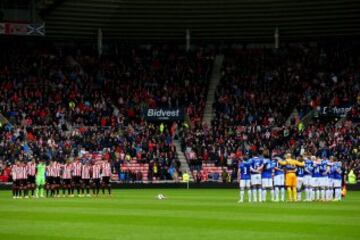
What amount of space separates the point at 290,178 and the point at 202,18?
32.8m

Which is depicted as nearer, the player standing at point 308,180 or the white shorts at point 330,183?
the player standing at point 308,180

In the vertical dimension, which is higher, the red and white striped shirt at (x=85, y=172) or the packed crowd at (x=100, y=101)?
the packed crowd at (x=100, y=101)

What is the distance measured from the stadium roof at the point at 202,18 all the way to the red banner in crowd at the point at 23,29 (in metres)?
A: 1.85

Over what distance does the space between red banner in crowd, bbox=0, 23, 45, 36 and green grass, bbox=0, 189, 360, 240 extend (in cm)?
2789

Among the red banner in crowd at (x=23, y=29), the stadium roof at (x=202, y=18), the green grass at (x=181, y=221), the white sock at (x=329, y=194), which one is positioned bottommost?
the green grass at (x=181, y=221)

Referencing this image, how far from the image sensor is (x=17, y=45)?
69.5 meters

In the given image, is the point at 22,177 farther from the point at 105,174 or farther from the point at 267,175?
the point at 267,175

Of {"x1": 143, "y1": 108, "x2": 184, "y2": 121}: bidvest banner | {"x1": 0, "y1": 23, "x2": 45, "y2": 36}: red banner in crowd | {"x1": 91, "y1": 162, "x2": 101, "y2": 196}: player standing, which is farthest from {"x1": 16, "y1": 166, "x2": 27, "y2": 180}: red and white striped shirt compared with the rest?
{"x1": 143, "y1": 108, "x2": 184, "y2": 121}: bidvest banner

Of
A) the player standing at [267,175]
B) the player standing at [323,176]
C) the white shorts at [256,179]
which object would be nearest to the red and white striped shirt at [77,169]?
the white shorts at [256,179]

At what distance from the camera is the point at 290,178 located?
121ft

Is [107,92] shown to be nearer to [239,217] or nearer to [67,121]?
[67,121]

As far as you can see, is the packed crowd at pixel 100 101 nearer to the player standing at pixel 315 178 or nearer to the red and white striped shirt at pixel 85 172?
the red and white striped shirt at pixel 85 172

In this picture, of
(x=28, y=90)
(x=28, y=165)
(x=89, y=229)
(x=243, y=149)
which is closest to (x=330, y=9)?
(x=243, y=149)

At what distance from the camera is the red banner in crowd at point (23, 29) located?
61406mm
